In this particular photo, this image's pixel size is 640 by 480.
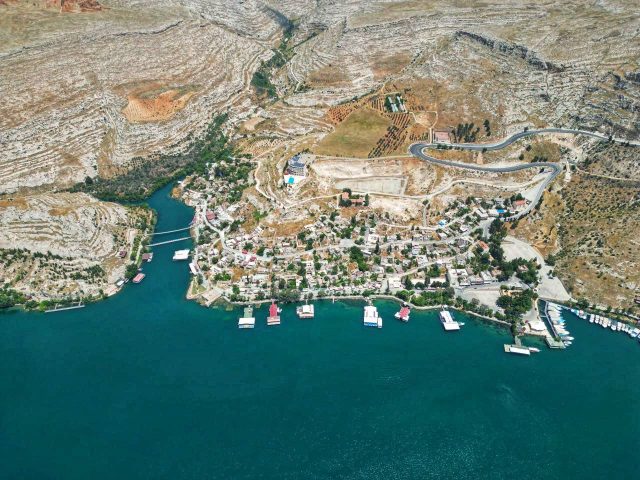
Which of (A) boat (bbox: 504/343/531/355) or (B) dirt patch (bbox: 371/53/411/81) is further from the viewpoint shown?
(B) dirt patch (bbox: 371/53/411/81)

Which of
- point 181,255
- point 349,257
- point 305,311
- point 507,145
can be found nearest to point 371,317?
point 305,311

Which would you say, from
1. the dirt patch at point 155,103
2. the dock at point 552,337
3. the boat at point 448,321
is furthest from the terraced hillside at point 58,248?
the dock at point 552,337

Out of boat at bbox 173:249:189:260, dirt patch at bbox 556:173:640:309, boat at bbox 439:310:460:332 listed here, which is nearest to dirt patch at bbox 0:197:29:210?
boat at bbox 173:249:189:260

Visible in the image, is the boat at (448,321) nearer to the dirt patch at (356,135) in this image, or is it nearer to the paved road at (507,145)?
the paved road at (507,145)

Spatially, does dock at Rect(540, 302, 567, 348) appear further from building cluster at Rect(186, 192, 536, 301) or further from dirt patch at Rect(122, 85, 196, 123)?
dirt patch at Rect(122, 85, 196, 123)

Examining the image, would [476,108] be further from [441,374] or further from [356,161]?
[441,374]

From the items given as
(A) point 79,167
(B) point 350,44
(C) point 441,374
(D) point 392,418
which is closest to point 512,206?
(C) point 441,374
